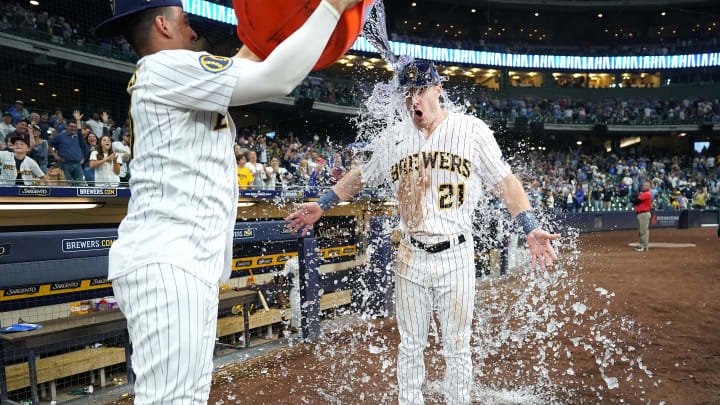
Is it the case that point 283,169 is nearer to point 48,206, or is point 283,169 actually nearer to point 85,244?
point 48,206

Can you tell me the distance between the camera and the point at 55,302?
4102mm

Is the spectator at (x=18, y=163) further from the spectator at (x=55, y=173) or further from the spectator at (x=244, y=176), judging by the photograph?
the spectator at (x=244, y=176)

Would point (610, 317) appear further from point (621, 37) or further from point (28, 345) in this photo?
point (621, 37)

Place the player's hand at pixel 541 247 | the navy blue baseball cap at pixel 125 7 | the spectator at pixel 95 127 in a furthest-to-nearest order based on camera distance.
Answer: the spectator at pixel 95 127 → the player's hand at pixel 541 247 → the navy blue baseball cap at pixel 125 7

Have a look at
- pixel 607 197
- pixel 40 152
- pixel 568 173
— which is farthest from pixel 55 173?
pixel 568 173

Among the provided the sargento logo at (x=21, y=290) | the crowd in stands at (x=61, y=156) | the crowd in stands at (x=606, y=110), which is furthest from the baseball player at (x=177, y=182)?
the crowd in stands at (x=606, y=110)

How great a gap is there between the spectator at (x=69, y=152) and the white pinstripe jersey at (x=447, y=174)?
684cm

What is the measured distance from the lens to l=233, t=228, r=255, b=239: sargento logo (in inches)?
193

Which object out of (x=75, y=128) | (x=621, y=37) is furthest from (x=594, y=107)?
(x=75, y=128)

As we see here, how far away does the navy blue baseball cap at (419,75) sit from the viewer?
110 inches

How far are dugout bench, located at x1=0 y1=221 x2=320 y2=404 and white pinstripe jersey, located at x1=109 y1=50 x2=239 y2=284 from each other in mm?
2366

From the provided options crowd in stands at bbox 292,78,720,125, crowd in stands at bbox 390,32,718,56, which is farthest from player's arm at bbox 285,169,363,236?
crowd in stands at bbox 390,32,718,56

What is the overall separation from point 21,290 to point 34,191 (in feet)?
7.42

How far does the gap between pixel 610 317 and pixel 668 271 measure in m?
4.45
